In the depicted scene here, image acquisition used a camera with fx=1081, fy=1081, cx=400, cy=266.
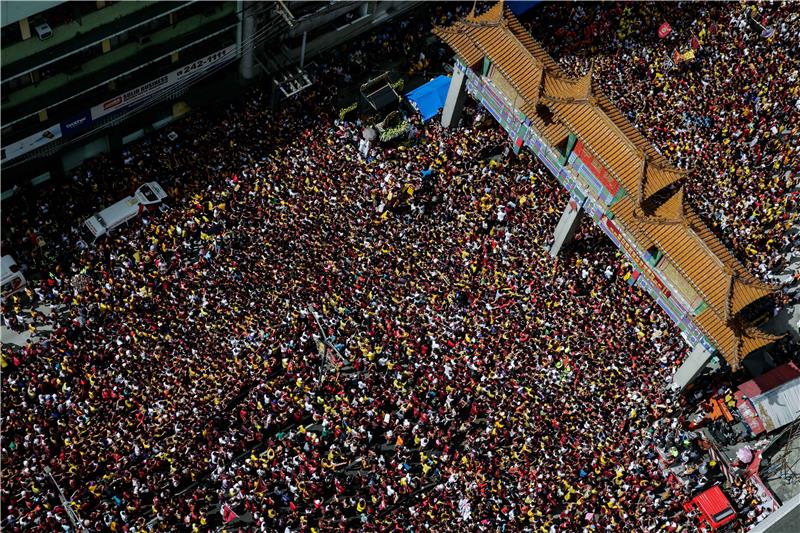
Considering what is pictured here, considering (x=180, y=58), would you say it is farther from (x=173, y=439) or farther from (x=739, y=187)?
(x=739, y=187)

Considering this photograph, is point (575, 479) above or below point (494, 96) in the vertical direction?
below

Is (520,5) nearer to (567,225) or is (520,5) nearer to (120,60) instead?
(567,225)

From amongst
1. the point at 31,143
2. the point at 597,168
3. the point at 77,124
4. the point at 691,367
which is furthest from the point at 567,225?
the point at 31,143

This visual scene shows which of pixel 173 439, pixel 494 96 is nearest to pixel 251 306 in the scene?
pixel 173 439

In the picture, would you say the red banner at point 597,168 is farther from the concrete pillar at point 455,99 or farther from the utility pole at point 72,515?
the utility pole at point 72,515

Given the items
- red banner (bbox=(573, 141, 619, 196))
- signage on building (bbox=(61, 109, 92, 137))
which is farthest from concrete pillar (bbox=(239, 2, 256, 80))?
Result: red banner (bbox=(573, 141, 619, 196))

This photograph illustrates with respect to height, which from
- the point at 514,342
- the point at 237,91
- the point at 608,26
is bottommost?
the point at 514,342
